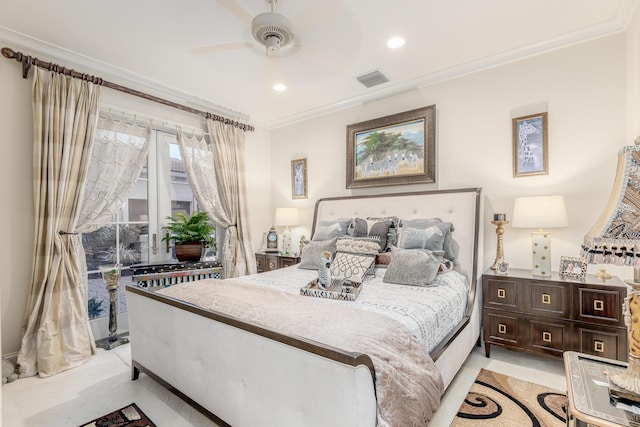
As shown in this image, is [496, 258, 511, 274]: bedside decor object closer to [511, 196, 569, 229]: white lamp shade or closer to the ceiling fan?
[511, 196, 569, 229]: white lamp shade

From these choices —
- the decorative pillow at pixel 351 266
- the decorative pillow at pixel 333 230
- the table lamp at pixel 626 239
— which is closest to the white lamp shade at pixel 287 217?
the decorative pillow at pixel 333 230

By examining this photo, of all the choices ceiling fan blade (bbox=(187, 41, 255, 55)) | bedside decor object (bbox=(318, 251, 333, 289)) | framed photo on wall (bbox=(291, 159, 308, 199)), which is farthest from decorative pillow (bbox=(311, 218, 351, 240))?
ceiling fan blade (bbox=(187, 41, 255, 55))

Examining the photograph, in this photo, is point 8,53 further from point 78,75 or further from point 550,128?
point 550,128

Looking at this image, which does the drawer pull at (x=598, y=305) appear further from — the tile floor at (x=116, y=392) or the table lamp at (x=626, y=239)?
the table lamp at (x=626, y=239)

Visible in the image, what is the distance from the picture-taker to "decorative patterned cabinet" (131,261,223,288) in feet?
10.9

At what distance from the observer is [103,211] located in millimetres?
3117

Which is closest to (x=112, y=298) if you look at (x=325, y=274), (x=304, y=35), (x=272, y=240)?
(x=272, y=240)

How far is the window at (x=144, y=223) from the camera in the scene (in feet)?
10.6

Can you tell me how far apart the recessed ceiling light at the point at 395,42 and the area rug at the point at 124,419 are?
3.30m

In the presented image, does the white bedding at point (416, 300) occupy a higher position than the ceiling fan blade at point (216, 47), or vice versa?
the ceiling fan blade at point (216, 47)

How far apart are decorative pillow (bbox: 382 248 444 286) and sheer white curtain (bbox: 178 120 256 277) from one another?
2251 millimetres

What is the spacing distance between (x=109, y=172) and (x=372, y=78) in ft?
9.40

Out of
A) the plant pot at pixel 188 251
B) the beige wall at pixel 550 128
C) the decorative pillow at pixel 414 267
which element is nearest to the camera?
the decorative pillow at pixel 414 267

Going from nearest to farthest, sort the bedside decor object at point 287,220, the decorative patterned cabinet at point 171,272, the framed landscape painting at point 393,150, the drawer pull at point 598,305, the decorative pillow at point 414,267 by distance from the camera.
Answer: the drawer pull at point 598,305 < the decorative pillow at point 414,267 < the decorative patterned cabinet at point 171,272 < the framed landscape painting at point 393,150 < the bedside decor object at point 287,220
